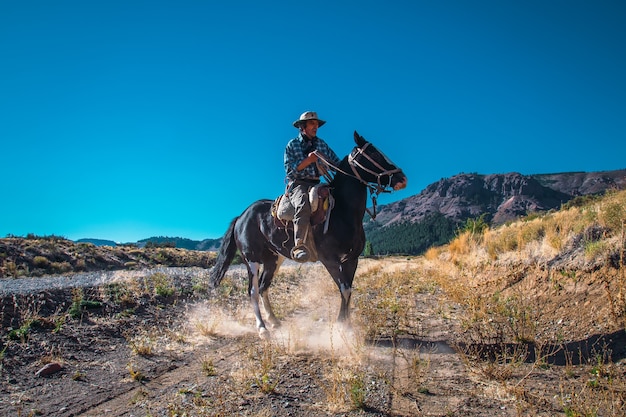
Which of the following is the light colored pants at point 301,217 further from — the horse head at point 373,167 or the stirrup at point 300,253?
the horse head at point 373,167

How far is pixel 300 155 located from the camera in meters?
7.32

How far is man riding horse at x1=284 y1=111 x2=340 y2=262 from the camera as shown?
272 inches

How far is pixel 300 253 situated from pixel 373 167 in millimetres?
1946

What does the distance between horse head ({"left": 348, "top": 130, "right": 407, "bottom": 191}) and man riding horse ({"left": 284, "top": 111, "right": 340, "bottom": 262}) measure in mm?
525

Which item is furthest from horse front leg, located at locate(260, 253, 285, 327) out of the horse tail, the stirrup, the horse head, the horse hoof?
the horse head

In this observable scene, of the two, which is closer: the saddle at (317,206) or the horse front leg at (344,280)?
the horse front leg at (344,280)

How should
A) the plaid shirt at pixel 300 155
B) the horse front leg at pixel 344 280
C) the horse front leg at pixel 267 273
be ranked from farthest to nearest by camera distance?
the horse front leg at pixel 267 273 < the plaid shirt at pixel 300 155 < the horse front leg at pixel 344 280

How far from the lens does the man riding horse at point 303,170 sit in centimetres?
691

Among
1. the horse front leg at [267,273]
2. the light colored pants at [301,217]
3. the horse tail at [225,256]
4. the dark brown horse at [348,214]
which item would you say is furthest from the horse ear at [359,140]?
the horse tail at [225,256]

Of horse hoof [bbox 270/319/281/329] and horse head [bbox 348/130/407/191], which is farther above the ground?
horse head [bbox 348/130/407/191]

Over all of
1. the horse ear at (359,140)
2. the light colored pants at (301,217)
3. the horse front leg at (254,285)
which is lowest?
the horse front leg at (254,285)

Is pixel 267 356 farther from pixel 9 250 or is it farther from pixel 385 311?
pixel 9 250

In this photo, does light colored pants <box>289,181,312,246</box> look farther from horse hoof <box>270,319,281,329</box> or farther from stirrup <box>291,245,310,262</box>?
horse hoof <box>270,319,281,329</box>

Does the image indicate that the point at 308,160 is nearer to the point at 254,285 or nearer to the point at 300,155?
the point at 300,155
